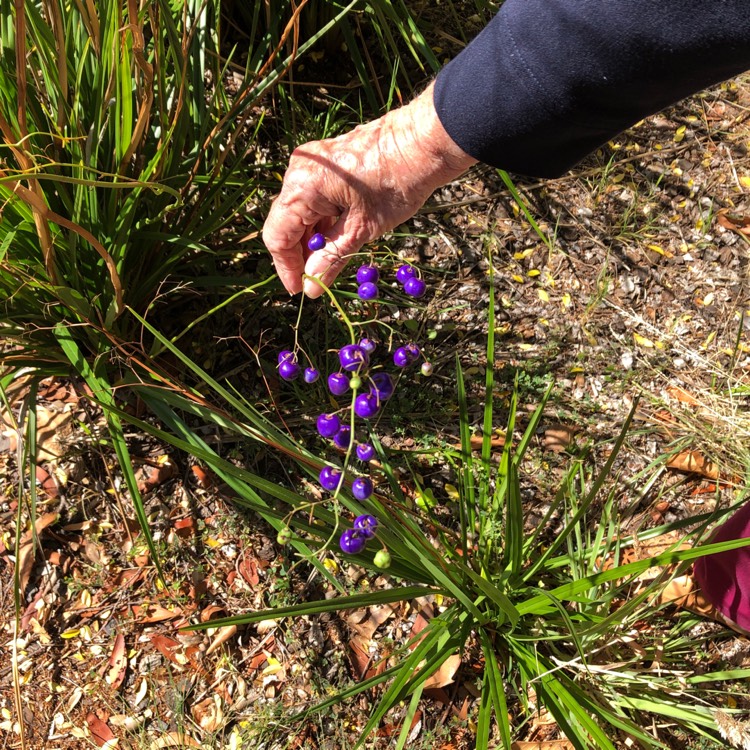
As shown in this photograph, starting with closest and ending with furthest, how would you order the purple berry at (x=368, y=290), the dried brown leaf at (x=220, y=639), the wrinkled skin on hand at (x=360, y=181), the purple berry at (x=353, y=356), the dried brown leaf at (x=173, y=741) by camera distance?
1. the purple berry at (x=353, y=356)
2. the purple berry at (x=368, y=290)
3. the wrinkled skin on hand at (x=360, y=181)
4. the dried brown leaf at (x=173, y=741)
5. the dried brown leaf at (x=220, y=639)

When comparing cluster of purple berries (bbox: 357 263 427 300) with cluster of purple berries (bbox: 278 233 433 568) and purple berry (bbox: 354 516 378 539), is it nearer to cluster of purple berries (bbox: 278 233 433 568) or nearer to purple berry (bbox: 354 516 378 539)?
cluster of purple berries (bbox: 278 233 433 568)

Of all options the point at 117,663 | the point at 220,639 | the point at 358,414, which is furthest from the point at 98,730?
the point at 358,414

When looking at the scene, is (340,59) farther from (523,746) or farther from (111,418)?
(523,746)

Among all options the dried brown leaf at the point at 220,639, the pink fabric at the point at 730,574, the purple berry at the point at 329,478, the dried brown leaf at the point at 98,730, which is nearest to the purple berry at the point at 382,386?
the purple berry at the point at 329,478

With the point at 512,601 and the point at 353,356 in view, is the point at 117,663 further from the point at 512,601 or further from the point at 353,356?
the point at 353,356

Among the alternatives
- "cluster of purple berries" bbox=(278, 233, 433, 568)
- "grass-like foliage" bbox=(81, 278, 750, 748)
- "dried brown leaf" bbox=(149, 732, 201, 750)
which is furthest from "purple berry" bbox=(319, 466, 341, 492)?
"dried brown leaf" bbox=(149, 732, 201, 750)

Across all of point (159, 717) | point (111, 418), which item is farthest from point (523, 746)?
point (111, 418)

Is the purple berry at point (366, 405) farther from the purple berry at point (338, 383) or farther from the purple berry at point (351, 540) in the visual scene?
the purple berry at point (351, 540)

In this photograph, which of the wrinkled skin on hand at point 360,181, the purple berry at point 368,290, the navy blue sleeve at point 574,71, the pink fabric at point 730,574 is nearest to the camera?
the navy blue sleeve at point 574,71
